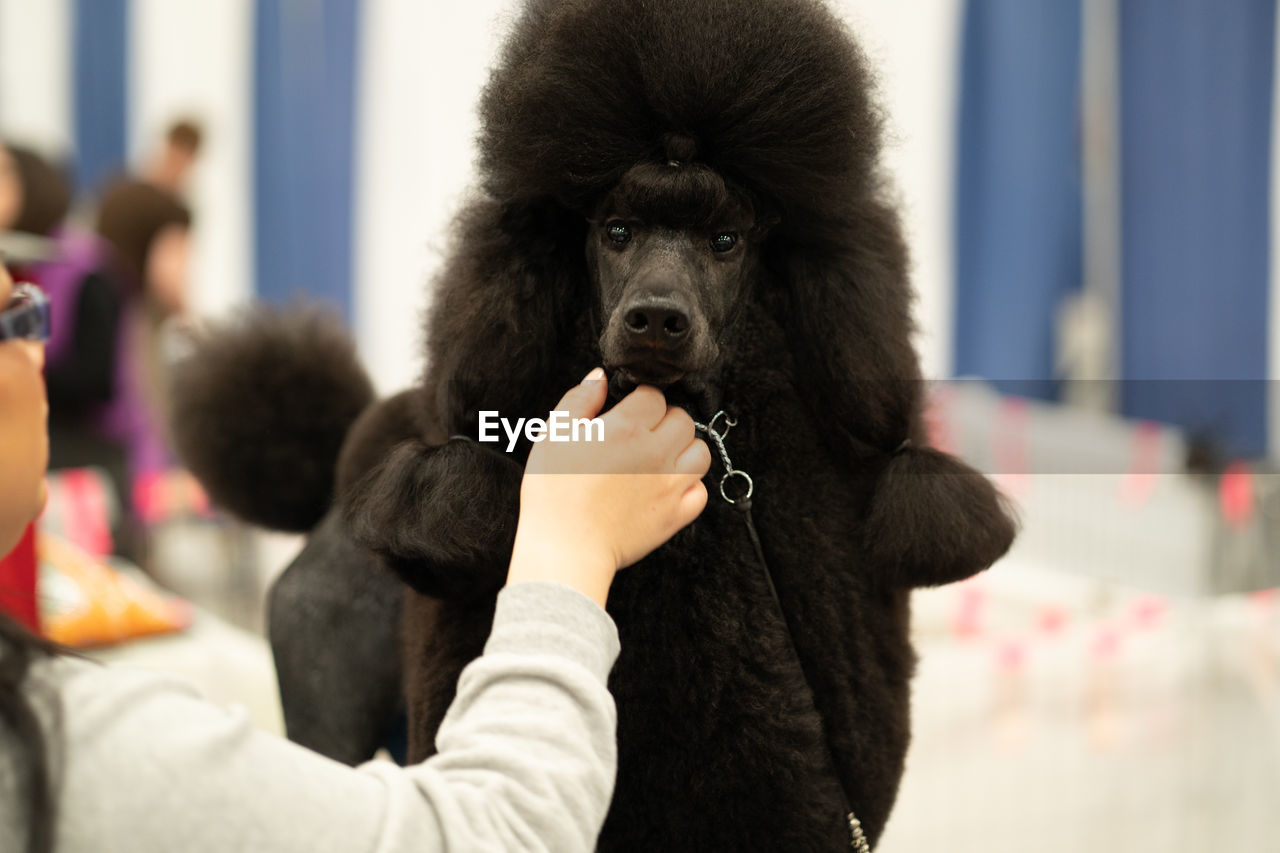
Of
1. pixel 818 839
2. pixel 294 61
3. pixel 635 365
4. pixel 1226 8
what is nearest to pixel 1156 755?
pixel 818 839

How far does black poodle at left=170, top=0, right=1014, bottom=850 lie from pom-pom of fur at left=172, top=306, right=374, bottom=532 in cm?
30

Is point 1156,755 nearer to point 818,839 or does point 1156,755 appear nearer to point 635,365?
A: point 818,839

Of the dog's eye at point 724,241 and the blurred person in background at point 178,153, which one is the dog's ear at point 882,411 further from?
the blurred person in background at point 178,153

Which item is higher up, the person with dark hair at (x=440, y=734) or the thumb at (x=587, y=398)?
the thumb at (x=587, y=398)

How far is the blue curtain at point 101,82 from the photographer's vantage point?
5512mm

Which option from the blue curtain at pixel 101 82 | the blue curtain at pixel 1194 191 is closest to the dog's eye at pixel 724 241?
the blue curtain at pixel 1194 191

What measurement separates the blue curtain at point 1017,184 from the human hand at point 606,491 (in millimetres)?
2397

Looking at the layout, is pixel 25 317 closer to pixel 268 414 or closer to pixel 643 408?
pixel 643 408

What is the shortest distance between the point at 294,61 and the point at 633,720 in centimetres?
388

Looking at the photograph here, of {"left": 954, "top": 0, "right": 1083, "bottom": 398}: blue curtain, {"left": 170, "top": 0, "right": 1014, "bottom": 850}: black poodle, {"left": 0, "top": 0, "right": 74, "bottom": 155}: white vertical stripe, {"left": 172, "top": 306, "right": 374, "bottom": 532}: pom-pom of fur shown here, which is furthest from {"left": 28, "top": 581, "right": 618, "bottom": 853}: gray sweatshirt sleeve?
{"left": 0, "top": 0, "right": 74, "bottom": 155}: white vertical stripe

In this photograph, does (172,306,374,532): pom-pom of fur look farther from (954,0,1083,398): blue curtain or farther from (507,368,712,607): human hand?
(954,0,1083,398): blue curtain

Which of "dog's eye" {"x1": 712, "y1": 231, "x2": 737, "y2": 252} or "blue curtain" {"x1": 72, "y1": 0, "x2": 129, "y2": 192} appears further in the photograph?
"blue curtain" {"x1": 72, "y1": 0, "x2": 129, "y2": 192}

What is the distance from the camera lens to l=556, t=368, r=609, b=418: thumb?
0.66m

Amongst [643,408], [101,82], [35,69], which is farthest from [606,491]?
[35,69]
